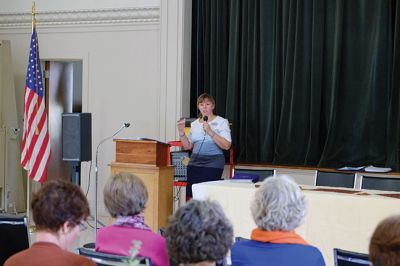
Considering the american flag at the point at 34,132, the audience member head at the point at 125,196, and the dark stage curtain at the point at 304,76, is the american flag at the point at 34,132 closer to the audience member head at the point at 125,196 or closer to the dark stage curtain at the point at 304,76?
the dark stage curtain at the point at 304,76

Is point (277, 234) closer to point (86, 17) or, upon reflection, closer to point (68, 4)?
point (86, 17)

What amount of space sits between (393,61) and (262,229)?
470 cm

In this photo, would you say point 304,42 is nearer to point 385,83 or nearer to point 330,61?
point 330,61

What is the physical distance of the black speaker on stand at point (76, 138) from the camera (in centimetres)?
630

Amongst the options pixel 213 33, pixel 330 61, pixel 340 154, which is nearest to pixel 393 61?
pixel 330 61

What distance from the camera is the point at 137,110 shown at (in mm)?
7699

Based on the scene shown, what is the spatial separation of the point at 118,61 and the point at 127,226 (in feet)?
17.5

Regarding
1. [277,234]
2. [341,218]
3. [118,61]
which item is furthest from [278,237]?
[118,61]

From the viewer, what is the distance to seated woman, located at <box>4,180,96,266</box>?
7.04 feet

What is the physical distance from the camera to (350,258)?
8.13ft

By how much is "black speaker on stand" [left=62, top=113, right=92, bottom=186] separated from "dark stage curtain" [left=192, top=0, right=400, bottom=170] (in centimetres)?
181

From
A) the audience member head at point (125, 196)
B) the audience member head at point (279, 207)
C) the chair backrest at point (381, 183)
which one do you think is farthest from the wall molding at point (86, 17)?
the audience member head at point (279, 207)

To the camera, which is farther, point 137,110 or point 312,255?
point 137,110

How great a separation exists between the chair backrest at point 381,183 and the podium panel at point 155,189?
5.99 ft
